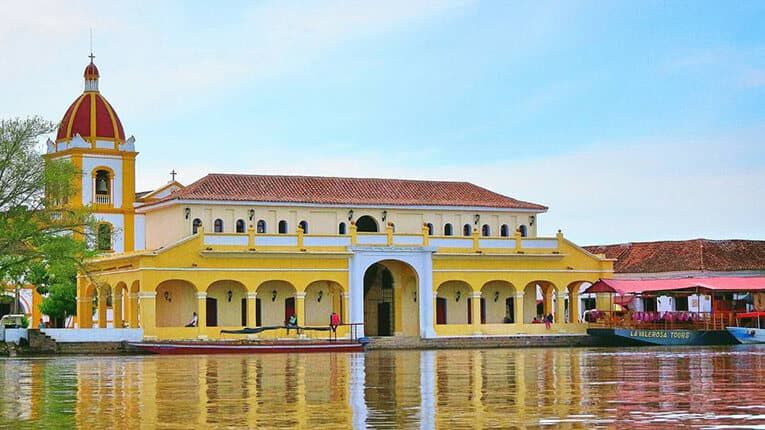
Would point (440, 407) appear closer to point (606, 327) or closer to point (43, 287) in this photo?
point (606, 327)

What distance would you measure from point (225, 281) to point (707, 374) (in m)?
31.3

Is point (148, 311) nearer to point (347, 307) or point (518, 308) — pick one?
point (347, 307)

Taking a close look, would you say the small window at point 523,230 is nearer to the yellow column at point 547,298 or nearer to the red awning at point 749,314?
the yellow column at point 547,298

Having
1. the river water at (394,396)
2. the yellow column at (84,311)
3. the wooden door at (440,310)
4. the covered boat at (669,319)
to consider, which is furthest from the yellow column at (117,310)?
the river water at (394,396)

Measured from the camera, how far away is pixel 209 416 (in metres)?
18.8

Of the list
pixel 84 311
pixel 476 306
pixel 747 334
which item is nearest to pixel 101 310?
pixel 84 311

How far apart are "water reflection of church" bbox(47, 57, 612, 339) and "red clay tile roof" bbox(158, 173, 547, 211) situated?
91mm

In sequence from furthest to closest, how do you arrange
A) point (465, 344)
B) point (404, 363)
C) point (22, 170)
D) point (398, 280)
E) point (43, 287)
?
point (43, 287), point (398, 280), point (465, 344), point (22, 170), point (404, 363)

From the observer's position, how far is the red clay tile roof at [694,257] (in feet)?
224

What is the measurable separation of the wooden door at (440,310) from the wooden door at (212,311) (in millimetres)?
10137

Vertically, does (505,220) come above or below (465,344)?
above

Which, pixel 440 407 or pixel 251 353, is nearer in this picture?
pixel 440 407

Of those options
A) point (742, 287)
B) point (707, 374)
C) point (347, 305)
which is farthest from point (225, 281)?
point (707, 374)

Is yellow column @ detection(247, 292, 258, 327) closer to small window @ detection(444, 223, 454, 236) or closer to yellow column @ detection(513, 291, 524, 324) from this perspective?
small window @ detection(444, 223, 454, 236)
